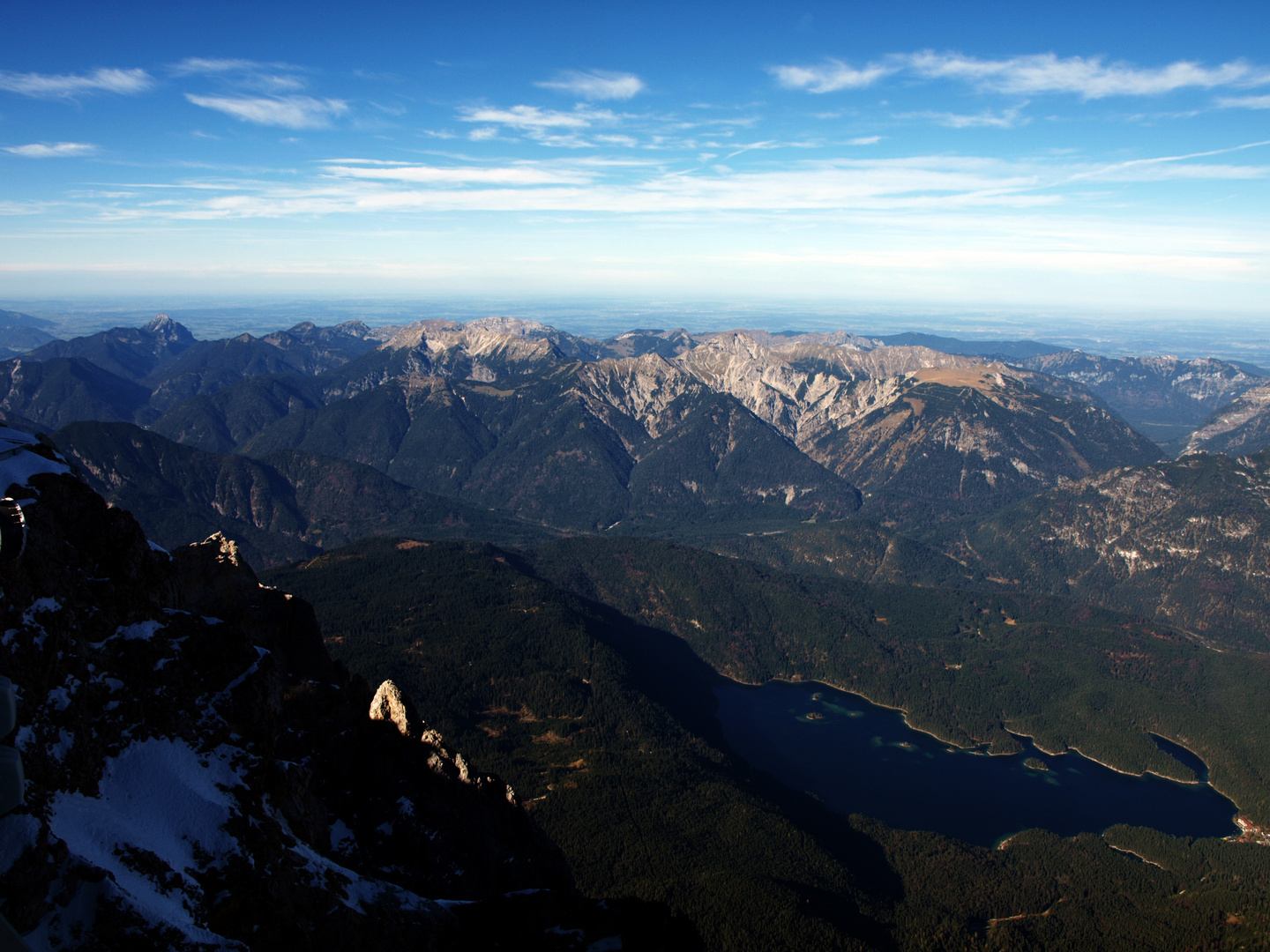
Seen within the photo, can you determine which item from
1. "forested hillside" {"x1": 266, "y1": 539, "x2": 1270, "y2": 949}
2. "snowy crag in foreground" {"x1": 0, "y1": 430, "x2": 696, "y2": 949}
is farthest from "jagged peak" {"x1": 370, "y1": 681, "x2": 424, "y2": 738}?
"forested hillside" {"x1": 266, "y1": 539, "x2": 1270, "y2": 949}

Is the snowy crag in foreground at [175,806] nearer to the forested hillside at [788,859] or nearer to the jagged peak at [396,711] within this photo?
the jagged peak at [396,711]

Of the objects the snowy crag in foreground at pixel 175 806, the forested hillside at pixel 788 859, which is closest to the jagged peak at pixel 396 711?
the snowy crag in foreground at pixel 175 806

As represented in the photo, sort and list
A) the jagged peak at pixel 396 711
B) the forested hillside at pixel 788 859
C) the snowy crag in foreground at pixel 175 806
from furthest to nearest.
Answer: the forested hillside at pixel 788 859
the jagged peak at pixel 396 711
the snowy crag in foreground at pixel 175 806

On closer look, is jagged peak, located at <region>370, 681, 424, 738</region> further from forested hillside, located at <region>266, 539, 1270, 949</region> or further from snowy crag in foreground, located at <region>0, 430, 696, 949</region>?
forested hillside, located at <region>266, 539, 1270, 949</region>

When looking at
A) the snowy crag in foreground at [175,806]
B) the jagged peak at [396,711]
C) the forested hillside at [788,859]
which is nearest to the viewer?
the snowy crag in foreground at [175,806]

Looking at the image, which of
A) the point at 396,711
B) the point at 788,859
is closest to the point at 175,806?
the point at 396,711

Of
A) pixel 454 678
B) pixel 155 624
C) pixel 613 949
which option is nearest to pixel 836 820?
pixel 454 678

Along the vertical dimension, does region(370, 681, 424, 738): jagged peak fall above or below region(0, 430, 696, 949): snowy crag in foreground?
below

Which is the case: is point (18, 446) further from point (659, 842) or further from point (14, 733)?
point (659, 842)

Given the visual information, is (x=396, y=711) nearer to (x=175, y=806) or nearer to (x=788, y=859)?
(x=175, y=806)
